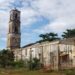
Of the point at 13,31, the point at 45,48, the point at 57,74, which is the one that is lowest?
the point at 57,74

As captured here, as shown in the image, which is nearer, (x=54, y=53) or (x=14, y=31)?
(x=54, y=53)

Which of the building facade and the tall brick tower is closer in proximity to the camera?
the building facade

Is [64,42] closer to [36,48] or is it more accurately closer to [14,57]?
[36,48]

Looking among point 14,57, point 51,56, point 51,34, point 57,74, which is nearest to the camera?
point 57,74

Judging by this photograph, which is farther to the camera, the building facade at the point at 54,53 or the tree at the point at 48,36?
the tree at the point at 48,36

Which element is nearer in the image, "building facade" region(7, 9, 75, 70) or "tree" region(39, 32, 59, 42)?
"building facade" region(7, 9, 75, 70)

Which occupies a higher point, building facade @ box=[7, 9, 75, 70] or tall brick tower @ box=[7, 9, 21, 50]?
tall brick tower @ box=[7, 9, 21, 50]

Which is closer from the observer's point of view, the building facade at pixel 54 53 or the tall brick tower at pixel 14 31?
the building facade at pixel 54 53

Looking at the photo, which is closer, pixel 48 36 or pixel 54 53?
pixel 54 53

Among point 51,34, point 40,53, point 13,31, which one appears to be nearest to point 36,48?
point 40,53

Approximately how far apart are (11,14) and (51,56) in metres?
35.1

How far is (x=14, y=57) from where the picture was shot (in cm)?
6931

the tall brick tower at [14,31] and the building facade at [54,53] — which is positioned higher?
the tall brick tower at [14,31]

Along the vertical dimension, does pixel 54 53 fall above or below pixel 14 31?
below
